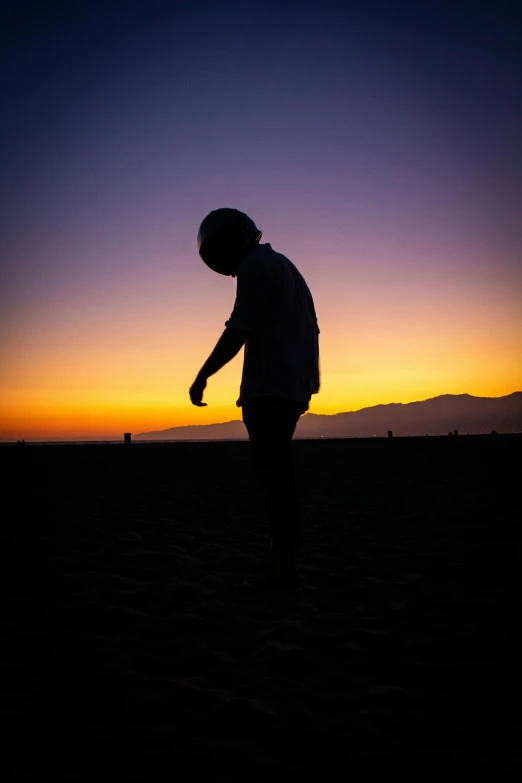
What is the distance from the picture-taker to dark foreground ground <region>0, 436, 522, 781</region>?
1466 millimetres

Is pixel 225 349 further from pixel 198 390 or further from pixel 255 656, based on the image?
pixel 255 656

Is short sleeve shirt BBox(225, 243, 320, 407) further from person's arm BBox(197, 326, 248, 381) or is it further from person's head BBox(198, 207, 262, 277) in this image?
person's head BBox(198, 207, 262, 277)

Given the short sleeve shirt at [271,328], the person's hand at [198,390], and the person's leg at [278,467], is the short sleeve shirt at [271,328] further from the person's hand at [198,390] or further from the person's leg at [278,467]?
the person's hand at [198,390]

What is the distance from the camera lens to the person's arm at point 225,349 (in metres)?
2.91

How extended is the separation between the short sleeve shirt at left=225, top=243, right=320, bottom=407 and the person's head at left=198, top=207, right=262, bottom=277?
0.15 metres

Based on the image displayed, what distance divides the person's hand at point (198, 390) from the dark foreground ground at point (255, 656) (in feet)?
4.11

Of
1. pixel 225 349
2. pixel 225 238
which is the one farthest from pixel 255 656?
pixel 225 238

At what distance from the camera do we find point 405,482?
9.30 m

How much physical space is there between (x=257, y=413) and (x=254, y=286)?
0.82 metres

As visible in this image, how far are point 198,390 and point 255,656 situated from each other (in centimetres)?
159

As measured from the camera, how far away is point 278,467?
305cm

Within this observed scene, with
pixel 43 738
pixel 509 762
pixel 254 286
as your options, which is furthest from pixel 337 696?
pixel 254 286

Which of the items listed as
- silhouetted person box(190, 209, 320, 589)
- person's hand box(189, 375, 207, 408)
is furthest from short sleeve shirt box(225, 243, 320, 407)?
person's hand box(189, 375, 207, 408)

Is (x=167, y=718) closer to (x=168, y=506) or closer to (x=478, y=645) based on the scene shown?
(x=478, y=645)
